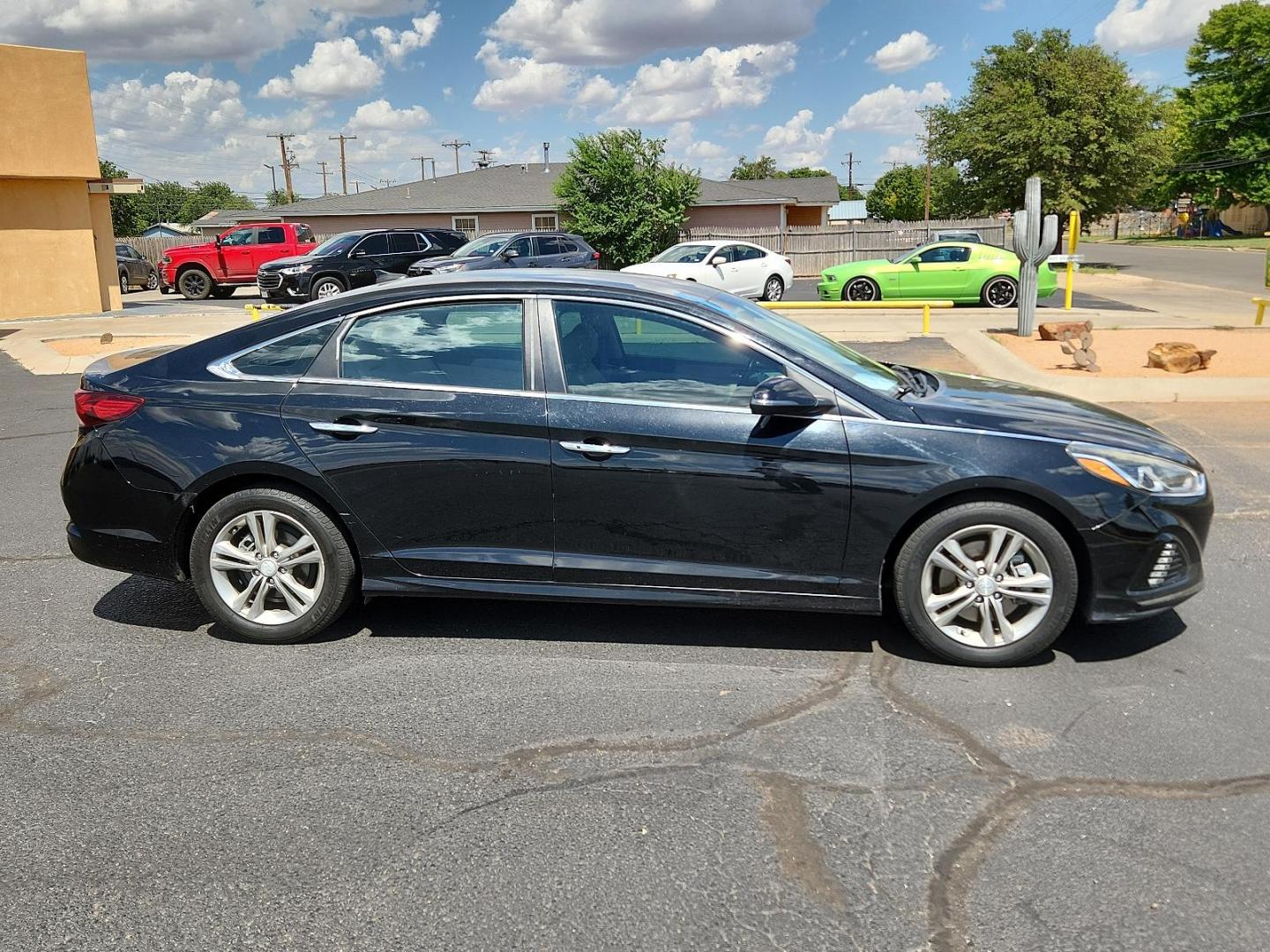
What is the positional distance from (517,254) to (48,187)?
10842 mm

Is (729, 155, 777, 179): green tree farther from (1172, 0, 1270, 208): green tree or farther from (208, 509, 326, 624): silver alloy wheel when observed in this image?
(208, 509, 326, 624): silver alloy wheel

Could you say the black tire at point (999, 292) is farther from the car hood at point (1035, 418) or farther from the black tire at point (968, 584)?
the black tire at point (968, 584)

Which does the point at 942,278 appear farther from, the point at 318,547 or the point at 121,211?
the point at 121,211

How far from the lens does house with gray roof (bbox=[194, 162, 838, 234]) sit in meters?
47.6

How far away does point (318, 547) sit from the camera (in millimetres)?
4527

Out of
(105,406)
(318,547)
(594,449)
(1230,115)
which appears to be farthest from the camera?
(1230,115)

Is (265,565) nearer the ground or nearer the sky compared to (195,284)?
nearer the ground

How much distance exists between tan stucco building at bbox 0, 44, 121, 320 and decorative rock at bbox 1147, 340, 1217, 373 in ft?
74.2

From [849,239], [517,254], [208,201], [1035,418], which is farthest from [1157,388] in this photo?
[208,201]

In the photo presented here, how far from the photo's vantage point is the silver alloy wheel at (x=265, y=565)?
454 centimetres

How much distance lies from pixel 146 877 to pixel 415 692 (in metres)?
1.32

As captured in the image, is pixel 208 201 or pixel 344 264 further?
pixel 208 201

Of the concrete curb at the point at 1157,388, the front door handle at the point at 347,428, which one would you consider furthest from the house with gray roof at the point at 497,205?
the front door handle at the point at 347,428

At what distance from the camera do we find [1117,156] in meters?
36.2
